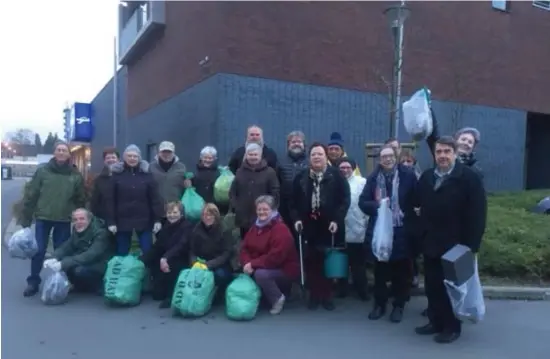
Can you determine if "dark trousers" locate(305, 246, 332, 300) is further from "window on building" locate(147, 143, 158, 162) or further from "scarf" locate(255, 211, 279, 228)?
"window on building" locate(147, 143, 158, 162)

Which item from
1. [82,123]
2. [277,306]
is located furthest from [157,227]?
[82,123]

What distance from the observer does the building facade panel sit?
38.8 ft

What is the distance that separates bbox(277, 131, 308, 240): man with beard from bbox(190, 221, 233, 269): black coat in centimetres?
80

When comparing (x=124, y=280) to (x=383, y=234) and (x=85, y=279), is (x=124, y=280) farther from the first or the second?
(x=383, y=234)

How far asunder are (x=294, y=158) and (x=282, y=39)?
229 inches

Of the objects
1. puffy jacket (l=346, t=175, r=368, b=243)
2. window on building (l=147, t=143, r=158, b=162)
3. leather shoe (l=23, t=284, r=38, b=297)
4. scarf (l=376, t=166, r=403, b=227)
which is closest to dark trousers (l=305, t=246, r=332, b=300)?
puffy jacket (l=346, t=175, r=368, b=243)

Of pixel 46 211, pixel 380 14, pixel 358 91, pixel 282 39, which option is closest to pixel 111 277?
pixel 46 211

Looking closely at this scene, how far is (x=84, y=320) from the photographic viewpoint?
5957 mm

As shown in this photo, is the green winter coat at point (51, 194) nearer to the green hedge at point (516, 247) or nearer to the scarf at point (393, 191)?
the scarf at point (393, 191)

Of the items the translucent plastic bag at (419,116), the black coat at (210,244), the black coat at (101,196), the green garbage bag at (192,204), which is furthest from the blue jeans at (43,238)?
the translucent plastic bag at (419,116)

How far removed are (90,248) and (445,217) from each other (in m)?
4.17

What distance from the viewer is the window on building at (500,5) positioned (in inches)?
588

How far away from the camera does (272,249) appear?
6172 mm

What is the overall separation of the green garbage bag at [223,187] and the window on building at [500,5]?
10.9 meters
